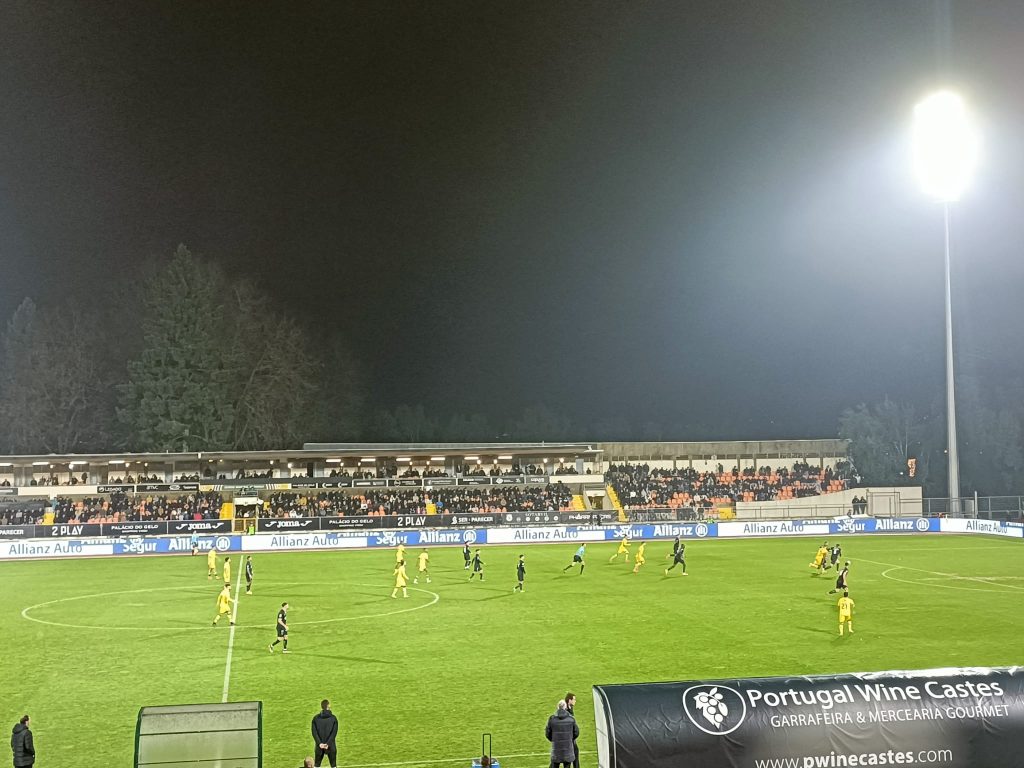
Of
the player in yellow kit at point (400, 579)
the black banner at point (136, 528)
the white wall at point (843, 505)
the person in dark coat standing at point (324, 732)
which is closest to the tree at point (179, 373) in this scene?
the black banner at point (136, 528)

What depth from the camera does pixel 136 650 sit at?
82.1 feet

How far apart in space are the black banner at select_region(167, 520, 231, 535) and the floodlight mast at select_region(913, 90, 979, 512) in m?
43.6

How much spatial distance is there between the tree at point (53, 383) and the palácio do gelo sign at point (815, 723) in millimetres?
84984

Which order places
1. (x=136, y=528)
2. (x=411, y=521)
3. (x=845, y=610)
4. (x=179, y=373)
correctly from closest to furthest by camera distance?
(x=845, y=610), (x=136, y=528), (x=411, y=521), (x=179, y=373)

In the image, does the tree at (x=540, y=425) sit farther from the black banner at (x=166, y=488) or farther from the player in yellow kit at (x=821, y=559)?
the player in yellow kit at (x=821, y=559)

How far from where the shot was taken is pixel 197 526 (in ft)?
180

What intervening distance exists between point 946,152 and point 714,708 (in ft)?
177

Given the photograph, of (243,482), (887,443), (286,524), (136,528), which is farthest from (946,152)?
(136,528)

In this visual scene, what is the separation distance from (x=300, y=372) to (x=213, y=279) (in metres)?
11.9

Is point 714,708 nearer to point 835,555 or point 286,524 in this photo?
point 835,555

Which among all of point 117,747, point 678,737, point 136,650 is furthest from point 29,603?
point 678,737

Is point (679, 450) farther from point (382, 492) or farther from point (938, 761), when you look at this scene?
point (938, 761)

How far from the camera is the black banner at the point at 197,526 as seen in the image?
54.8 metres

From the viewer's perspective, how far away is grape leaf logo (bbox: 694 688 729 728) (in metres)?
11.7
